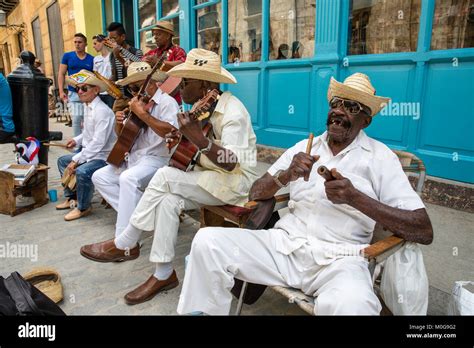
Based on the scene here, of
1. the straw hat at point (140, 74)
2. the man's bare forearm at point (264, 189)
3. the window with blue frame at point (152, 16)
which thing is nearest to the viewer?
the man's bare forearm at point (264, 189)

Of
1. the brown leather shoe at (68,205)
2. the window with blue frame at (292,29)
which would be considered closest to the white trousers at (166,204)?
the brown leather shoe at (68,205)

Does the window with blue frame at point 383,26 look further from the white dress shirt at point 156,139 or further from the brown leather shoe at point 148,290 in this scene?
the brown leather shoe at point 148,290

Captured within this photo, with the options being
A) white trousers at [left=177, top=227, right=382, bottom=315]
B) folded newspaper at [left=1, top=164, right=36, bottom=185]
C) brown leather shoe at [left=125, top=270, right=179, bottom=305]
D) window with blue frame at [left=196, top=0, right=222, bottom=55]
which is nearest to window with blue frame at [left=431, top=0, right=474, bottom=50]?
white trousers at [left=177, top=227, right=382, bottom=315]

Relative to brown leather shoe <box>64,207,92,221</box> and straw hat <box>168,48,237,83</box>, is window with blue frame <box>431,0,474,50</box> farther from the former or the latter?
brown leather shoe <box>64,207,92,221</box>

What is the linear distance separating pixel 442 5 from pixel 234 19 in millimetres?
3226

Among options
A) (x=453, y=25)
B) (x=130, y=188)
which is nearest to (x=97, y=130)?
(x=130, y=188)

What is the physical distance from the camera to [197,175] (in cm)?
260

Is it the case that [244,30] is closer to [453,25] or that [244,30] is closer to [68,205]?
[453,25]

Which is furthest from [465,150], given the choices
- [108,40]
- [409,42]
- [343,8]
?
[108,40]

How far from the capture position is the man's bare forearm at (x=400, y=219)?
1734mm

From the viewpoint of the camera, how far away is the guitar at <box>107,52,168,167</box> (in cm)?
323

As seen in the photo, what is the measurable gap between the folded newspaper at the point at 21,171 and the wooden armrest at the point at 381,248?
12.5 feet

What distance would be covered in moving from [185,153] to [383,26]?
115 inches
